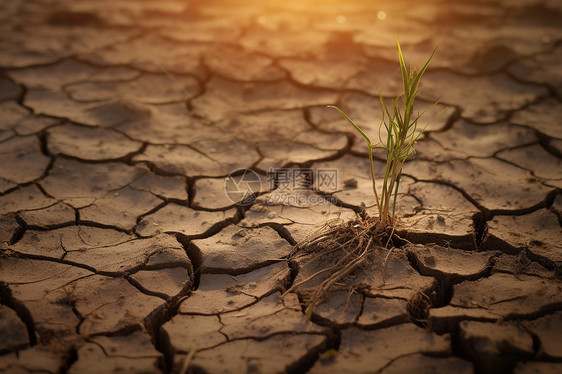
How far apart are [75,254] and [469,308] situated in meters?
1.46

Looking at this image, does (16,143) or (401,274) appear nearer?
(401,274)

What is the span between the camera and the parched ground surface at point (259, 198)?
1515 millimetres

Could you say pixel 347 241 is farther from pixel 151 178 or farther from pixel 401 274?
pixel 151 178

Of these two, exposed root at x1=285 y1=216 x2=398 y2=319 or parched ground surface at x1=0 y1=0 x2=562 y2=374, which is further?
exposed root at x1=285 y1=216 x2=398 y2=319

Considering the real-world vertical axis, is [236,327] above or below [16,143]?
below

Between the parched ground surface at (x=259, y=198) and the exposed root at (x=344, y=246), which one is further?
the exposed root at (x=344, y=246)

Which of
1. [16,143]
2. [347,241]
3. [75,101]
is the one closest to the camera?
[347,241]

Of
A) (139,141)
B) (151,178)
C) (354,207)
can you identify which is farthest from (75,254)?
(354,207)

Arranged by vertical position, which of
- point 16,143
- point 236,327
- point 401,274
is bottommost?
point 236,327

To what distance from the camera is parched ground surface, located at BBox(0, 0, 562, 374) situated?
1.51 meters

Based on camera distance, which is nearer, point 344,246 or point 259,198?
point 344,246

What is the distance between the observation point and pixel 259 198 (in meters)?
2.24

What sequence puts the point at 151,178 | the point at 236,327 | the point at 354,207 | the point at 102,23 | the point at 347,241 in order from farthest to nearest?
the point at 102,23, the point at 151,178, the point at 354,207, the point at 347,241, the point at 236,327

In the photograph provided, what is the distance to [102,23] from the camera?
4070 mm
